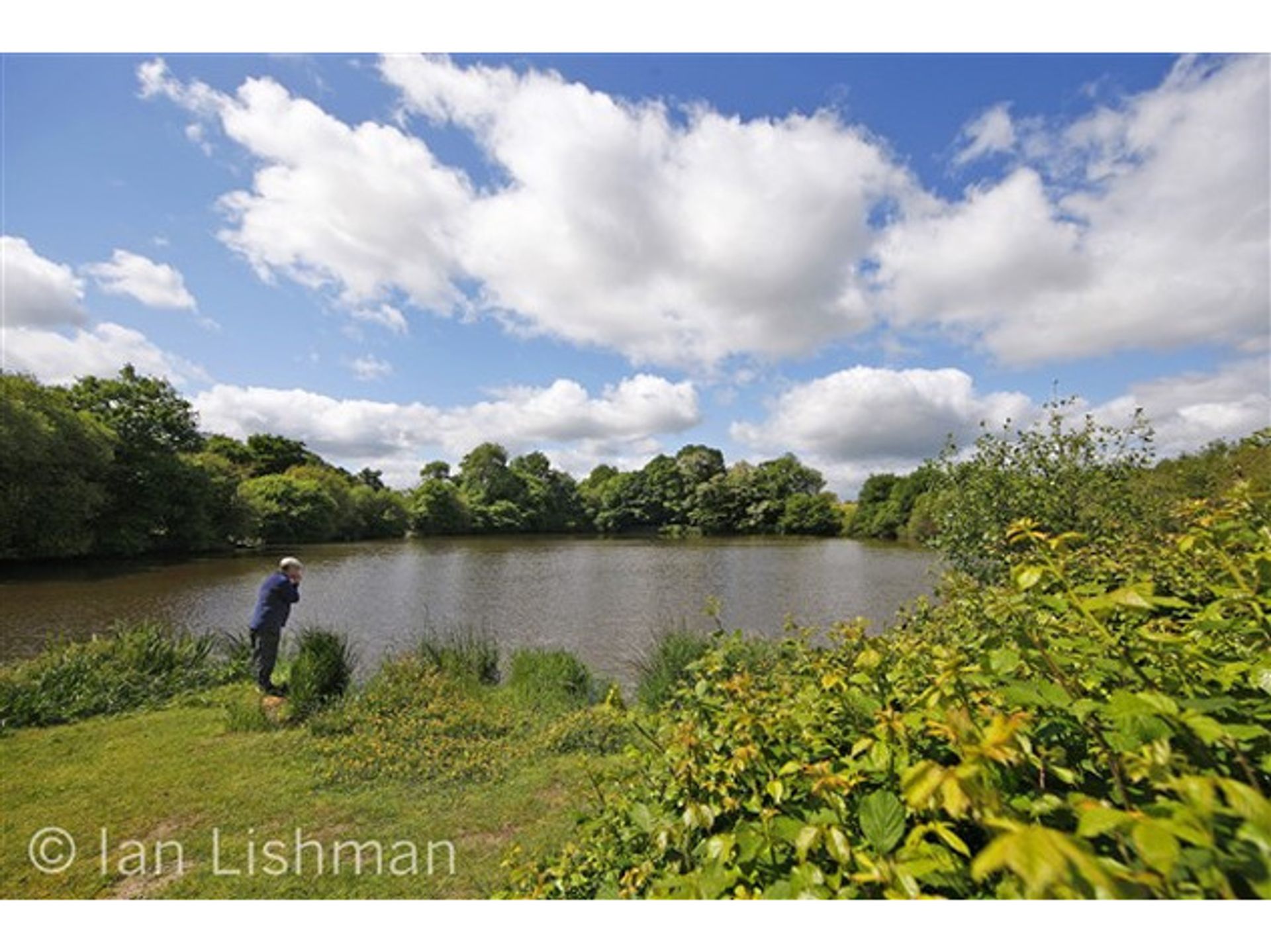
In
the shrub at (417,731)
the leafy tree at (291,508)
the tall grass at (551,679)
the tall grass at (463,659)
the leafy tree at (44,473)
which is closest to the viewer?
the shrub at (417,731)

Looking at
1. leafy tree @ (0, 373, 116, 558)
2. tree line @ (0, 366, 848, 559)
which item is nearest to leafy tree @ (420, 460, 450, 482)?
tree line @ (0, 366, 848, 559)

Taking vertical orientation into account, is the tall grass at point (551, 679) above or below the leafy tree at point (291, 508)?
below

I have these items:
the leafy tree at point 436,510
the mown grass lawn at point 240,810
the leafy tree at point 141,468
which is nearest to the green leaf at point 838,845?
the mown grass lawn at point 240,810

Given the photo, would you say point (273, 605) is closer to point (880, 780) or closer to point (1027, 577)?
point (880, 780)

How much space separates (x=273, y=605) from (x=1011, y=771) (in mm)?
9705

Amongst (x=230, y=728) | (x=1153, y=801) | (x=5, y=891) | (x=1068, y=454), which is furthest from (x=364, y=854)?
(x=1068, y=454)

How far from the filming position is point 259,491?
47531 millimetres

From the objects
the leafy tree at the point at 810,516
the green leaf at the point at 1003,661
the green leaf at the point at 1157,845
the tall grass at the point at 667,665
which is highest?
the leafy tree at the point at 810,516

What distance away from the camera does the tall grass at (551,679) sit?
343 inches

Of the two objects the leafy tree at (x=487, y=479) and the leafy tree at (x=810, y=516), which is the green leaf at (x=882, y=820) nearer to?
the leafy tree at (x=487, y=479)

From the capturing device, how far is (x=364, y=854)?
4559 millimetres

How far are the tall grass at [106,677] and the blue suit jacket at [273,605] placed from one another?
201 centimetres

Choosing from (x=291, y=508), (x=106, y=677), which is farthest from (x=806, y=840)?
(x=291, y=508)

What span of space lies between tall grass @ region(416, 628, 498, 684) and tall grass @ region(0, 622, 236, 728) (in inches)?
132
